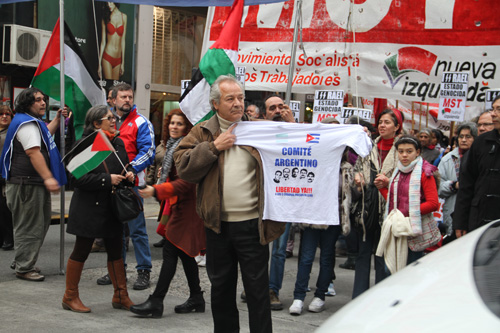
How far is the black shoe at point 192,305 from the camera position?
6039mm

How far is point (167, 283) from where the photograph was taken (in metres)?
5.80

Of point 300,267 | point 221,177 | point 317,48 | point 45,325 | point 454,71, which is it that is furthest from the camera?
point 317,48

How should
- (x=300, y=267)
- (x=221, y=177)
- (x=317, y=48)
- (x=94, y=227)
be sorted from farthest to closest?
(x=317, y=48) < (x=300, y=267) < (x=94, y=227) < (x=221, y=177)

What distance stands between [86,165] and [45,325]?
1417mm

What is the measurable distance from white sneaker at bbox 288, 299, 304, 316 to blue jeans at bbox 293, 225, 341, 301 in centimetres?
5

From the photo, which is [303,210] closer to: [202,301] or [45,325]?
[202,301]

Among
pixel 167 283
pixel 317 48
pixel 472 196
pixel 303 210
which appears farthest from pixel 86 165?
pixel 317 48

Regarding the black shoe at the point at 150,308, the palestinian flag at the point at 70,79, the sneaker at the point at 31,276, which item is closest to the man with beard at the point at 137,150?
the palestinian flag at the point at 70,79

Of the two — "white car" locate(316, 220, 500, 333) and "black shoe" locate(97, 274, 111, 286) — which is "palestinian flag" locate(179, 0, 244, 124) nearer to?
"black shoe" locate(97, 274, 111, 286)

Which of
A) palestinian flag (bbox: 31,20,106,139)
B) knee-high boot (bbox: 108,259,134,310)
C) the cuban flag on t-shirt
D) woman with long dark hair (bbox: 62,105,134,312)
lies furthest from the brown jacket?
palestinian flag (bbox: 31,20,106,139)

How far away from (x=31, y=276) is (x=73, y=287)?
147 centimetres

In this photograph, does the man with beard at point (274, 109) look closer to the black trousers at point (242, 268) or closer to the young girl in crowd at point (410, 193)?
the young girl in crowd at point (410, 193)

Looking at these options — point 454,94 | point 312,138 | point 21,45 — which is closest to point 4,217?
point 312,138

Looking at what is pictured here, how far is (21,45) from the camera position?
615 inches
